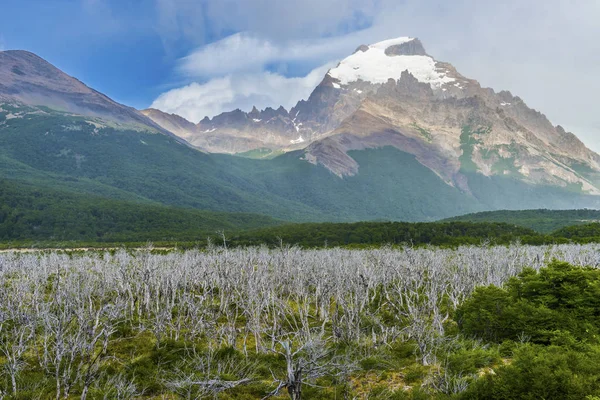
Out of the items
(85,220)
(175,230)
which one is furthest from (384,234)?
(85,220)

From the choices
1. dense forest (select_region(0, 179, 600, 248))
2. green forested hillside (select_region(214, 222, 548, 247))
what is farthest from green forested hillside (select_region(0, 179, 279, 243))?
green forested hillside (select_region(214, 222, 548, 247))

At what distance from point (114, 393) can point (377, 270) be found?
38.9 meters

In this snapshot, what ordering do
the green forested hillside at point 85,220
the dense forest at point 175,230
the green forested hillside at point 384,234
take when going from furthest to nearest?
the green forested hillside at point 85,220, the green forested hillside at point 384,234, the dense forest at point 175,230

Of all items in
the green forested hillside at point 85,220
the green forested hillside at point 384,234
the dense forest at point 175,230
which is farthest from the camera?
the green forested hillside at point 85,220

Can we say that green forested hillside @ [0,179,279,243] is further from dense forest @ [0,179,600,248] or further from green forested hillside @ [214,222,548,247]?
green forested hillside @ [214,222,548,247]

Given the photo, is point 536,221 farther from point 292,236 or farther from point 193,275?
point 193,275

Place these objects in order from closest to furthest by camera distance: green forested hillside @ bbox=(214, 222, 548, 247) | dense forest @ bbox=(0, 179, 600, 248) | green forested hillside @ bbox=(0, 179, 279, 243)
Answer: dense forest @ bbox=(0, 179, 600, 248) → green forested hillside @ bbox=(214, 222, 548, 247) → green forested hillside @ bbox=(0, 179, 279, 243)

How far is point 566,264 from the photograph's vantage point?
3094cm

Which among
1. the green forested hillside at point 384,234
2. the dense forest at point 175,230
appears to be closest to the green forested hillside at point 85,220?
the dense forest at point 175,230

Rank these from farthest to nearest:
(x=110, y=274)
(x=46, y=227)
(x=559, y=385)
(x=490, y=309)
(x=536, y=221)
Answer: (x=536, y=221), (x=46, y=227), (x=110, y=274), (x=490, y=309), (x=559, y=385)

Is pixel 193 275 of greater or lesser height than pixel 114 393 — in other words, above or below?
above

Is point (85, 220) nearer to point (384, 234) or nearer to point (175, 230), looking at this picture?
point (175, 230)

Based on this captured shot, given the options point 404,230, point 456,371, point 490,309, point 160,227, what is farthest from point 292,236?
point 456,371

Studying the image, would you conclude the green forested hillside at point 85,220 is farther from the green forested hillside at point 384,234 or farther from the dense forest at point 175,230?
the green forested hillside at point 384,234
